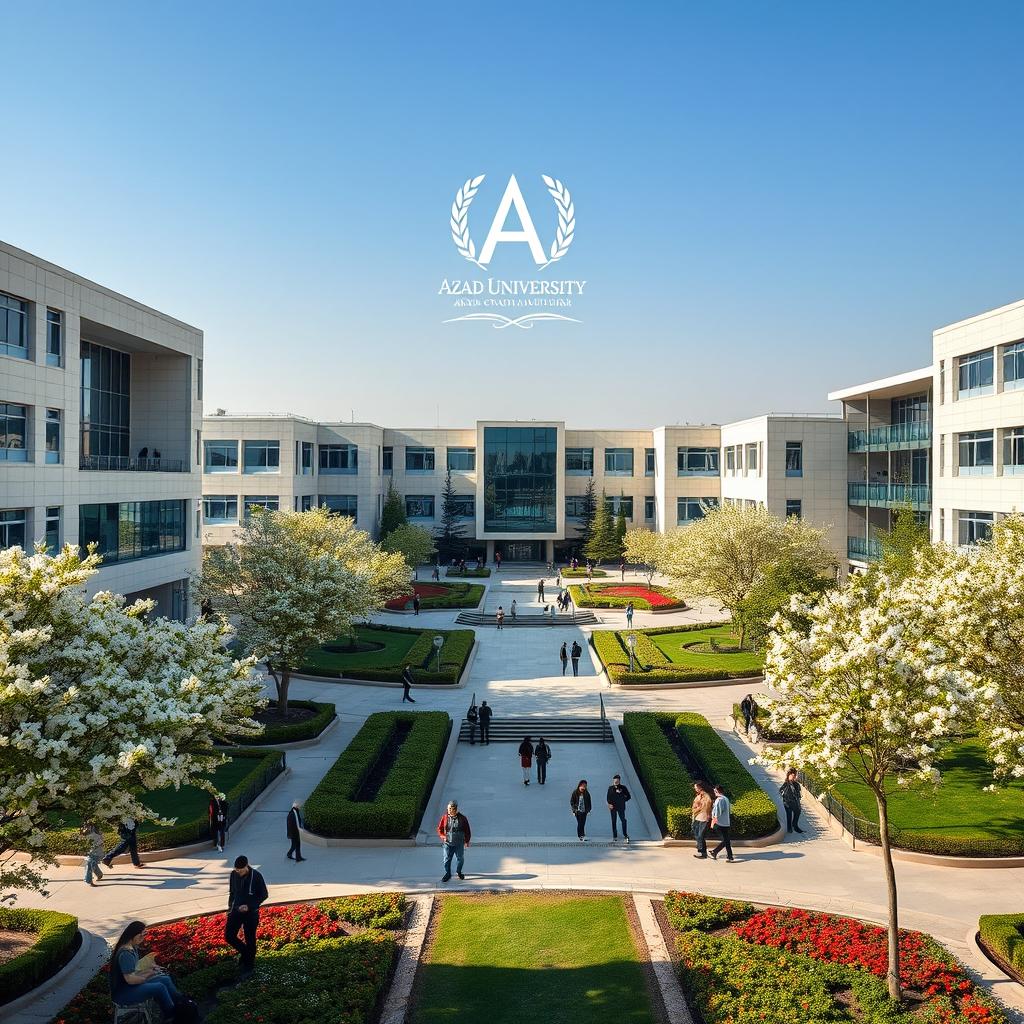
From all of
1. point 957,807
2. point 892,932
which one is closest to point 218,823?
point 892,932

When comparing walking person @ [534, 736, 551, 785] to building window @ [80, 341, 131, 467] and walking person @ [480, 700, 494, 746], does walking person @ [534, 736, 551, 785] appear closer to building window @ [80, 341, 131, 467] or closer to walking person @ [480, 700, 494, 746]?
walking person @ [480, 700, 494, 746]

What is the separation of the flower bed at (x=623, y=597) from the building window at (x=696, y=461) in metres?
13.5

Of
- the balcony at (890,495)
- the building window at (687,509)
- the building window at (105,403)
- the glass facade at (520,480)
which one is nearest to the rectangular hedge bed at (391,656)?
the building window at (105,403)

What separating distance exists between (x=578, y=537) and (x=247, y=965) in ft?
198

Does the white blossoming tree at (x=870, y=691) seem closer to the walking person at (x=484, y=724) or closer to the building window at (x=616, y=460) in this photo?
the walking person at (x=484, y=724)

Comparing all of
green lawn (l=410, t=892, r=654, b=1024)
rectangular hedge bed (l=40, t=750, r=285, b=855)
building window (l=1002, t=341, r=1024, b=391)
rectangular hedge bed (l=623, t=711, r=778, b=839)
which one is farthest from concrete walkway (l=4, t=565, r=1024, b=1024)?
building window (l=1002, t=341, r=1024, b=391)

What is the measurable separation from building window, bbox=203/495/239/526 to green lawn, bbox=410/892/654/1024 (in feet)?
158

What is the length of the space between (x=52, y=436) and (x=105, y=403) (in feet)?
26.8

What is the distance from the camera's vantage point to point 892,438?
42.2 meters

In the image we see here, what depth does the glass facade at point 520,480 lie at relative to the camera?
67.6 meters

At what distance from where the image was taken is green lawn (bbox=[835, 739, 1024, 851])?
17344 millimetres

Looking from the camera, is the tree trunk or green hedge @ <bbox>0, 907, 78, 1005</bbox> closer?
the tree trunk

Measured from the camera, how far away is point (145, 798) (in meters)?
19.1

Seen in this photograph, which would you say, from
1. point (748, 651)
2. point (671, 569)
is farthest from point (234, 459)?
point (748, 651)
